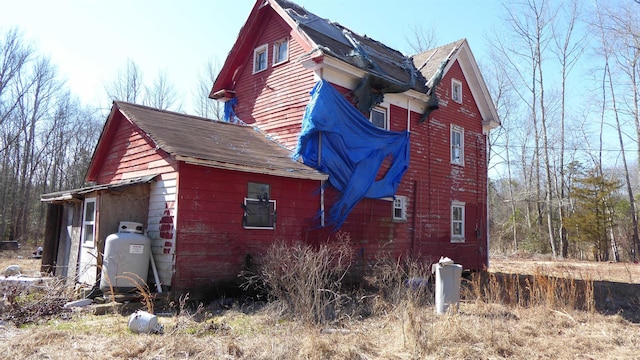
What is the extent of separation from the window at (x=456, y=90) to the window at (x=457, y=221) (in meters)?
3.99

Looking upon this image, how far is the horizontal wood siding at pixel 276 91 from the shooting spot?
524 inches

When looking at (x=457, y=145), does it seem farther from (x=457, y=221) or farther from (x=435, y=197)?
(x=457, y=221)

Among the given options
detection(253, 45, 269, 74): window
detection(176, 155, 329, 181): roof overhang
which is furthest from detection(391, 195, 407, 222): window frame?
detection(253, 45, 269, 74): window

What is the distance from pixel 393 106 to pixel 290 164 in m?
4.75

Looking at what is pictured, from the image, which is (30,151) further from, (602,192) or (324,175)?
(602,192)

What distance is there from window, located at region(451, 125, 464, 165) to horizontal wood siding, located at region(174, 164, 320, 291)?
8.35m

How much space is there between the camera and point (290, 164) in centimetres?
1172

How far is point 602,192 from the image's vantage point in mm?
28047

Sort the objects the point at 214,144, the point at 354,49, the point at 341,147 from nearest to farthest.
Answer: the point at 214,144
the point at 341,147
the point at 354,49

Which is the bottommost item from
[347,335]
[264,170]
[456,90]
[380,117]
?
[347,335]

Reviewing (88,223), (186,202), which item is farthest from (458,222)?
(88,223)

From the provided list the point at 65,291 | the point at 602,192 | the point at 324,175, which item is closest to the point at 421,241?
the point at 324,175

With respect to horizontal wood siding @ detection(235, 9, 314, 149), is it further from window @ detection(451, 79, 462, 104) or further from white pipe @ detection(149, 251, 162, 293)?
window @ detection(451, 79, 462, 104)

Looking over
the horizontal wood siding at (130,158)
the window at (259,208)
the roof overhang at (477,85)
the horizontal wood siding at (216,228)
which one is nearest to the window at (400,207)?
the horizontal wood siding at (216,228)
